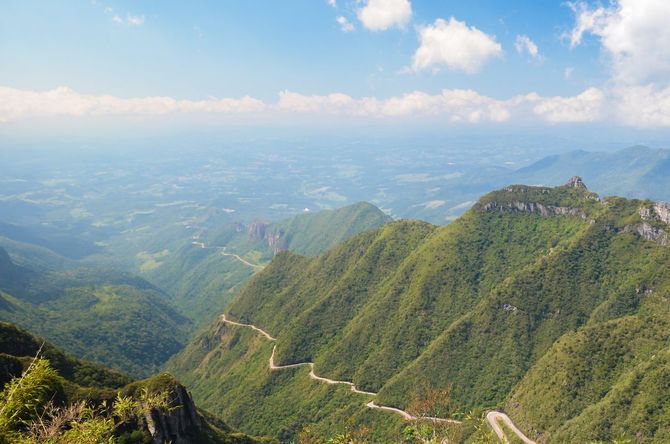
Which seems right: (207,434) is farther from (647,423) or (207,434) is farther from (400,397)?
(647,423)

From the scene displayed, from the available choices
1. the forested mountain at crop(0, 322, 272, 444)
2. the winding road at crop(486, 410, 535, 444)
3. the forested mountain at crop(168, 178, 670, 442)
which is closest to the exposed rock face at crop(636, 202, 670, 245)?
the forested mountain at crop(168, 178, 670, 442)

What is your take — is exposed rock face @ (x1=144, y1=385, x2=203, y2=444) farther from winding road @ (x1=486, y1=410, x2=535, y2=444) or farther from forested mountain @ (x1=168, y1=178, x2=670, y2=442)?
winding road @ (x1=486, y1=410, x2=535, y2=444)

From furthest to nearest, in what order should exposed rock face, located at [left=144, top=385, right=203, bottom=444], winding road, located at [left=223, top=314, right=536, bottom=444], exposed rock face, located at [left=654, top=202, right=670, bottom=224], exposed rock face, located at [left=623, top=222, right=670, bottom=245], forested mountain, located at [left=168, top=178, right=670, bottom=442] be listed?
exposed rock face, located at [left=654, top=202, right=670, bottom=224]
exposed rock face, located at [left=623, top=222, right=670, bottom=245]
forested mountain, located at [left=168, top=178, right=670, bottom=442]
winding road, located at [left=223, top=314, right=536, bottom=444]
exposed rock face, located at [left=144, top=385, right=203, bottom=444]

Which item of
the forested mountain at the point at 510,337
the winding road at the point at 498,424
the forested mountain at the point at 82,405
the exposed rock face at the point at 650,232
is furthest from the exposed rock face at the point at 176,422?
the exposed rock face at the point at 650,232

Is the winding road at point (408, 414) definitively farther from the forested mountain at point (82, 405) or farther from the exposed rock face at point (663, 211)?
the exposed rock face at point (663, 211)

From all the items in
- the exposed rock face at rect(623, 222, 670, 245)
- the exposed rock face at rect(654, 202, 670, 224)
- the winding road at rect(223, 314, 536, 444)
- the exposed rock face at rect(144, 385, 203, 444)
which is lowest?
the winding road at rect(223, 314, 536, 444)

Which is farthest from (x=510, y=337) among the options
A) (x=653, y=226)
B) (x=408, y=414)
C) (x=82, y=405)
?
(x=82, y=405)

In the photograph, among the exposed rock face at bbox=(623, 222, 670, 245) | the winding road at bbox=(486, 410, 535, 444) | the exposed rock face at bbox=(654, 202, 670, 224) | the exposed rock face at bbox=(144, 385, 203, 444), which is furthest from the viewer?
the exposed rock face at bbox=(654, 202, 670, 224)

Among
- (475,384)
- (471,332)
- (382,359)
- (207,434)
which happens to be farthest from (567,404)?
(207,434)
